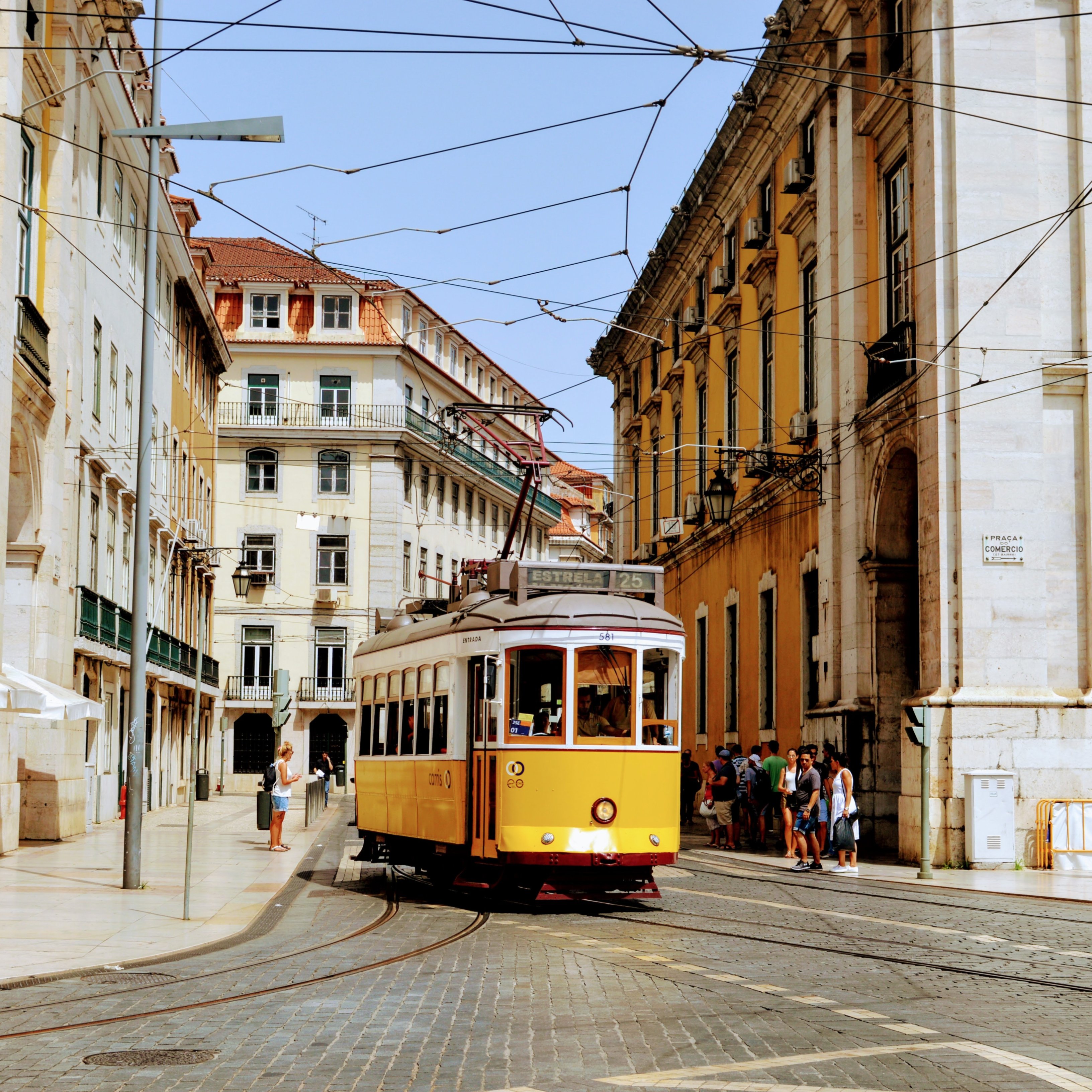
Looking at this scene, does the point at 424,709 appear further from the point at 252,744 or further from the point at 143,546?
the point at 252,744

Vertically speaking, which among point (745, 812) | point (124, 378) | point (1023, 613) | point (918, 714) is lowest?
point (745, 812)

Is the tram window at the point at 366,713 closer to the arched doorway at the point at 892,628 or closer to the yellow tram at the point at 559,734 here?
the yellow tram at the point at 559,734

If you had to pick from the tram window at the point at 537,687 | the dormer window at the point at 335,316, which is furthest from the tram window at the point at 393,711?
the dormer window at the point at 335,316

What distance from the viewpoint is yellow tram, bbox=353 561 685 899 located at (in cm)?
1555

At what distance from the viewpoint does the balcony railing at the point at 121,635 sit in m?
29.8

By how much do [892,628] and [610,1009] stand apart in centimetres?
1766

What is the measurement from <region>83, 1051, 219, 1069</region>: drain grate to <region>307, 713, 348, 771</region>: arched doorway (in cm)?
5580

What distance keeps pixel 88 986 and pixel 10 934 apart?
2.93 meters

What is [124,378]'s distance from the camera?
3503 centimetres

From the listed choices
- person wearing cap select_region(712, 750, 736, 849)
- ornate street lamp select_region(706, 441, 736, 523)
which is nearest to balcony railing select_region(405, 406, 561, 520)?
ornate street lamp select_region(706, 441, 736, 523)

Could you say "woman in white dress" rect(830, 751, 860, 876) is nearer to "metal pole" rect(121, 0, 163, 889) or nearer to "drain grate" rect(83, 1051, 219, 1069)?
"metal pole" rect(121, 0, 163, 889)

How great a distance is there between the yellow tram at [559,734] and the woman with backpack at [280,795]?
24.8ft

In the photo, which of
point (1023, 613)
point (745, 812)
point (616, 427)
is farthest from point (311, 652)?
point (1023, 613)

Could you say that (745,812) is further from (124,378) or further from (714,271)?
(124,378)
